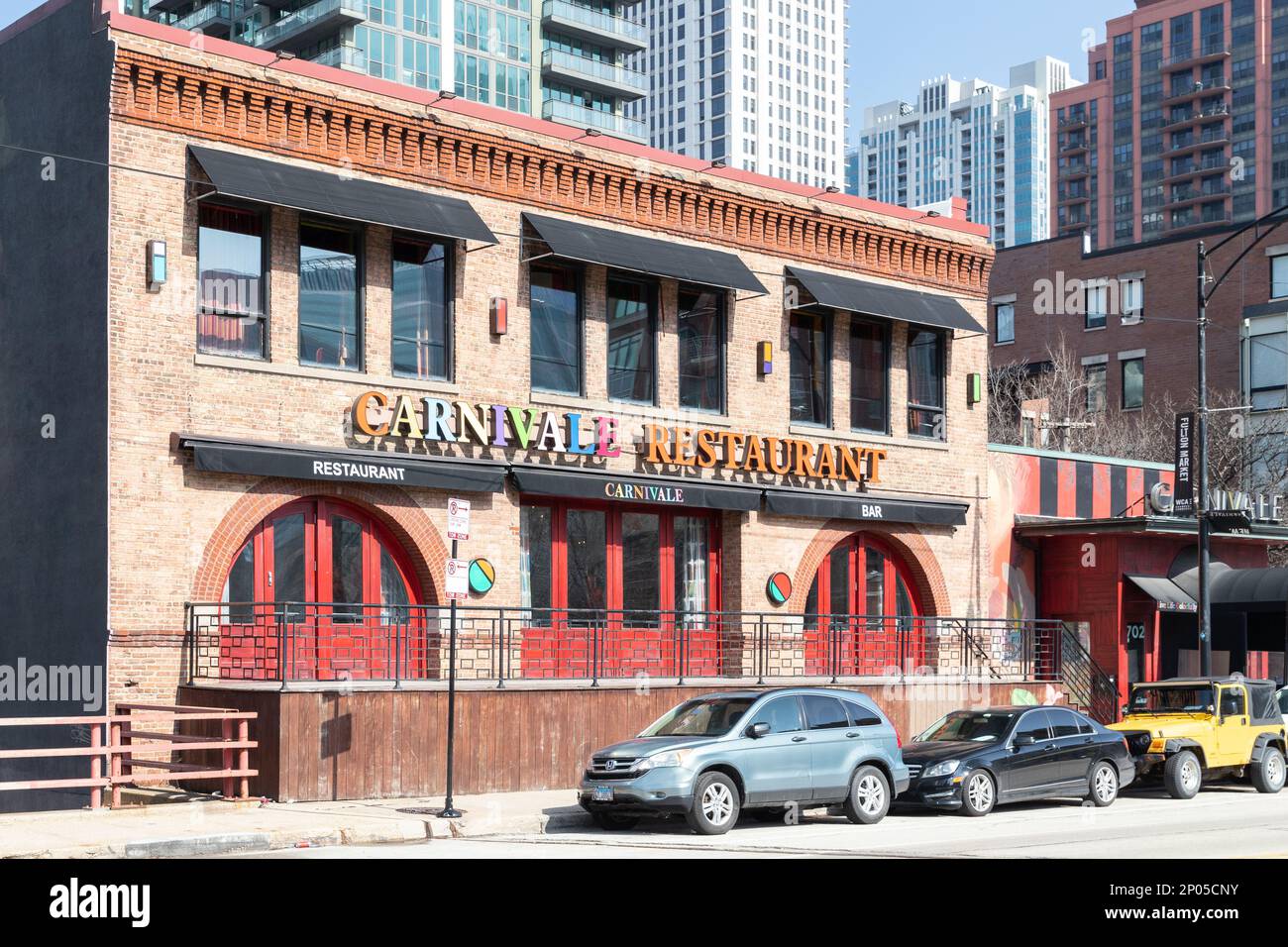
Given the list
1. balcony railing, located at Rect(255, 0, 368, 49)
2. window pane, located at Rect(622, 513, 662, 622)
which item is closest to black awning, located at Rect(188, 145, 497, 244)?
window pane, located at Rect(622, 513, 662, 622)

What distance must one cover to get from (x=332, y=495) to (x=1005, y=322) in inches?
1815

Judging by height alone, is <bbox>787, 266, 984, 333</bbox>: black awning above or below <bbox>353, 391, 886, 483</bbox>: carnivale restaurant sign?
above

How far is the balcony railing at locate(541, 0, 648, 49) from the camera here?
4483 inches

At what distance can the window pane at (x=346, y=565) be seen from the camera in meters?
23.7

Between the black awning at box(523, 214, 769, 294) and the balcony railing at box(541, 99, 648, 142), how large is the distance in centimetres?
8329

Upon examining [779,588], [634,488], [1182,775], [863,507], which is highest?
[634,488]

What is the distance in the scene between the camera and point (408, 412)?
78.0ft

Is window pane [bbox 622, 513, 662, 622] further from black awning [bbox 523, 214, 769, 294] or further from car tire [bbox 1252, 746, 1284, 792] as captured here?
car tire [bbox 1252, 746, 1284, 792]

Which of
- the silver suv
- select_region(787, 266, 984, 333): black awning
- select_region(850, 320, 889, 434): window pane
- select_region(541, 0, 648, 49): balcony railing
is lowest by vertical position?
the silver suv

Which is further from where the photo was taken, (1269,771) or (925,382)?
(925,382)

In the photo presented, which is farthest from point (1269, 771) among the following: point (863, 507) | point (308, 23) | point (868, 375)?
point (308, 23)

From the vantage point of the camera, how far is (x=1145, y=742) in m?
24.4

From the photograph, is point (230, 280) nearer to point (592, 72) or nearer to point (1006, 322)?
point (1006, 322)

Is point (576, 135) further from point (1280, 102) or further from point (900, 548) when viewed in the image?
point (1280, 102)
